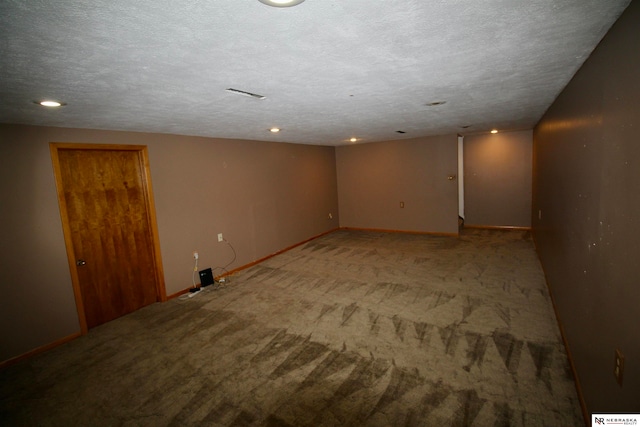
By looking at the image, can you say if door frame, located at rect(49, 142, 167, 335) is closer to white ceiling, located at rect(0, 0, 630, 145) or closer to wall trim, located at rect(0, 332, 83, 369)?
wall trim, located at rect(0, 332, 83, 369)

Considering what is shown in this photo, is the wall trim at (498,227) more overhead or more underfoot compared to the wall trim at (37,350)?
more overhead

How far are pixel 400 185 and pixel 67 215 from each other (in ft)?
21.7

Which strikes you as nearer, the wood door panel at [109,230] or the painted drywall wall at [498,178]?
the wood door panel at [109,230]

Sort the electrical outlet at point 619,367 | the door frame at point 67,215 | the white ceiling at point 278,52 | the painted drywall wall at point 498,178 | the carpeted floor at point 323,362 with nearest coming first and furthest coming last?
1. the white ceiling at point 278,52
2. the electrical outlet at point 619,367
3. the carpeted floor at point 323,362
4. the door frame at point 67,215
5. the painted drywall wall at point 498,178

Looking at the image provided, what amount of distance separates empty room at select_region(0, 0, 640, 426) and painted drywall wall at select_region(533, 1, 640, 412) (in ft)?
0.07

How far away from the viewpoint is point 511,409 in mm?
2158

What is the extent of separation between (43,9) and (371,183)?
7492 millimetres

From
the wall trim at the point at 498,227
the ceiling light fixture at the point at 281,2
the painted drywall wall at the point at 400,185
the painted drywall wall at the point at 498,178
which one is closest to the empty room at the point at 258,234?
the ceiling light fixture at the point at 281,2

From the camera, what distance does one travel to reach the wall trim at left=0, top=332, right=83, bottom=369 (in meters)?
3.03

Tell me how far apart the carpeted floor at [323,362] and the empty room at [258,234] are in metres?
0.02

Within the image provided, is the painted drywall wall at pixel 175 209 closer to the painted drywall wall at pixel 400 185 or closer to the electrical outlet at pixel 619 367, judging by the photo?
the painted drywall wall at pixel 400 185

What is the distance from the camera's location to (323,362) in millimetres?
2799

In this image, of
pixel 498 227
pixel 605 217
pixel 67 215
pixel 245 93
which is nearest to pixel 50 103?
pixel 245 93

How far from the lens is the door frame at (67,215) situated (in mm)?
3354
